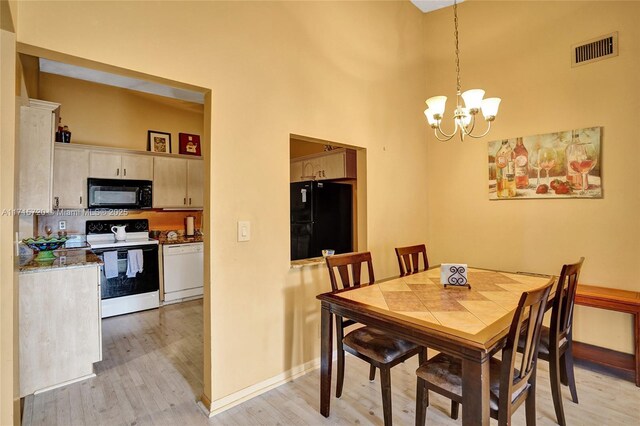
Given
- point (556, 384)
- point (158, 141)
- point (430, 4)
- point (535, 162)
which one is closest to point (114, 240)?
point (158, 141)

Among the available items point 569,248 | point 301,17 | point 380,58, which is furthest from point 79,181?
point 569,248

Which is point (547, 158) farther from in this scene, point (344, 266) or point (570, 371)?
point (344, 266)

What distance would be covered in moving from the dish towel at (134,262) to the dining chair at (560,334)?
4.16 m

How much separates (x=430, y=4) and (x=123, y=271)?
Result: 16.3ft

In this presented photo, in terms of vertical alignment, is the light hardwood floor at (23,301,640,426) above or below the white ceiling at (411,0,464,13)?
below

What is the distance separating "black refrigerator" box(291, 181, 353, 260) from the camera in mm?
3561

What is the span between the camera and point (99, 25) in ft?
5.32

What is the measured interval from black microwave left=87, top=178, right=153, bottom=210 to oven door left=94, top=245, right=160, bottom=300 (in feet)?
2.21

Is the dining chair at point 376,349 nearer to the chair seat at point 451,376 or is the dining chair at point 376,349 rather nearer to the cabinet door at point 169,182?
the chair seat at point 451,376

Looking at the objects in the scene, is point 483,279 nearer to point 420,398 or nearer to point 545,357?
point 545,357

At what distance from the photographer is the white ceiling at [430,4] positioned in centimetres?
353

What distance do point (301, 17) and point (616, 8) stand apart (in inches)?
102

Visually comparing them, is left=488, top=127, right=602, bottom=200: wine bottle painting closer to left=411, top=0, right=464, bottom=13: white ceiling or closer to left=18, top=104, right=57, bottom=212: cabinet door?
left=411, top=0, right=464, bottom=13: white ceiling

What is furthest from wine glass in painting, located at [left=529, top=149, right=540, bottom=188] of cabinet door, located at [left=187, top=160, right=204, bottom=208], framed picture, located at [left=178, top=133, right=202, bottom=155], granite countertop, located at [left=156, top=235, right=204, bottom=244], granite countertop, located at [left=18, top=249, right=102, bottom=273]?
framed picture, located at [left=178, top=133, right=202, bottom=155]
